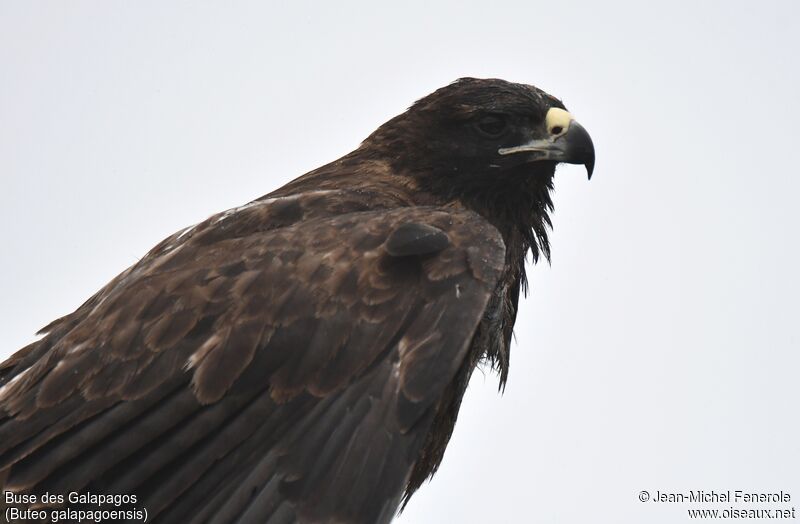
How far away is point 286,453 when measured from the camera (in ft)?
22.2

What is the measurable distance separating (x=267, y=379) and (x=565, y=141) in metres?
2.63

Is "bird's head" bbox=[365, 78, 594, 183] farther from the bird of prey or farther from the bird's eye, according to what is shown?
the bird of prey

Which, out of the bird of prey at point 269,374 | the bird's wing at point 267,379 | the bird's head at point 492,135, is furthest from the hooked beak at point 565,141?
the bird's wing at point 267,379

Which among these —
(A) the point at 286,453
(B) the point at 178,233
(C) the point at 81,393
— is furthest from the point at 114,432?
(B) the point at 178,233

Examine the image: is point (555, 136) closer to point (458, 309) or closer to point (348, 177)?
point (348, 177)

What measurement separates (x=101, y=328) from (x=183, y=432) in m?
0.83

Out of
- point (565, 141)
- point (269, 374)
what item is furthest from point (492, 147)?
point (269, 374)

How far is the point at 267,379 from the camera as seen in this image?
6941 mm

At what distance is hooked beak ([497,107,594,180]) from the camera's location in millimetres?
8531

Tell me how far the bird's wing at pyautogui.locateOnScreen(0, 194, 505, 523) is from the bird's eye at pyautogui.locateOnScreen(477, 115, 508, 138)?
1.39 m

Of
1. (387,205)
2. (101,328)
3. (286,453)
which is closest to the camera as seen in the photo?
(286,453)

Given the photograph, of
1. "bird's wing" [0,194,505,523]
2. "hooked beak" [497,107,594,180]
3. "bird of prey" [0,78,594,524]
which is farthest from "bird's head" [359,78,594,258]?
"bird's wing" [0,194,505,523]

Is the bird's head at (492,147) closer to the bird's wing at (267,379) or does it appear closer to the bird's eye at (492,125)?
the bird's eye at (492,125)

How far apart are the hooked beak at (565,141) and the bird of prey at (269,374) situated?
1.08 m
